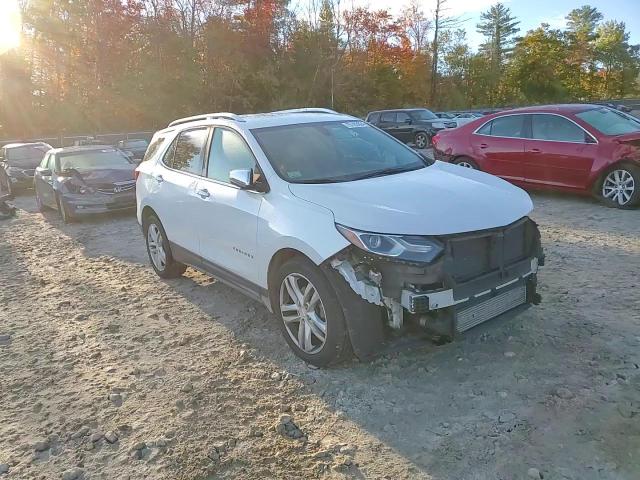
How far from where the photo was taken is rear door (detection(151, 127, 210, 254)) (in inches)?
209

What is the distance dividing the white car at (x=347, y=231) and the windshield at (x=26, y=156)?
1469cm

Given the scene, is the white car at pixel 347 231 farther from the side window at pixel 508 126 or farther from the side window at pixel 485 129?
the side window at pixel 485 129

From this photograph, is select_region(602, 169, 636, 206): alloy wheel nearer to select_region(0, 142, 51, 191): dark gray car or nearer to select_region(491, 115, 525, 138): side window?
select_region(491, 115, 525, 138): side window

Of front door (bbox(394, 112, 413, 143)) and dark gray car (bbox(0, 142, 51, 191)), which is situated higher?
front door (bbox(394, 112, 413, 143))

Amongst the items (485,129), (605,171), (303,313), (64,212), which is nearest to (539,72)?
(485,129)

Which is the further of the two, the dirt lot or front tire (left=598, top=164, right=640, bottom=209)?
front tire (left=598, top=164, right=640, bottom=209)

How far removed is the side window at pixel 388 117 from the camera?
2469cm

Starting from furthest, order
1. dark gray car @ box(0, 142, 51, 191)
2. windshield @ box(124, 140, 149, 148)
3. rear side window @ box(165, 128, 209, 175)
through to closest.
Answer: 1. windshield @ box(124, 140, 149, 148)
2. dark gray car @ box(0, 142, 51, 191)
3. rear side window @ box(165, 128, 209, 175)

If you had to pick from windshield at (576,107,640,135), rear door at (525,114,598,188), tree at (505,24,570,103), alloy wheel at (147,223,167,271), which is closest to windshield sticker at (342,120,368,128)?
alloy wheel at (147,223,167,271)

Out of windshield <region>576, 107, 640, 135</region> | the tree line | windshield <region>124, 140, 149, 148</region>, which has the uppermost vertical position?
the tree line

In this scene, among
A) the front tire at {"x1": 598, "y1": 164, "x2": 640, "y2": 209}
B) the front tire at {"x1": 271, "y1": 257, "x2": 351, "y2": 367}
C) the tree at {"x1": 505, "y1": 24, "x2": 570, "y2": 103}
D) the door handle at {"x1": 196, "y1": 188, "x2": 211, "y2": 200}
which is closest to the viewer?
the front tire at {"x1": 271, "y1": 257, "x2": 351, "y2": 367}

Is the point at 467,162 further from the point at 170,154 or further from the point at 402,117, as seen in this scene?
the point at 402,117

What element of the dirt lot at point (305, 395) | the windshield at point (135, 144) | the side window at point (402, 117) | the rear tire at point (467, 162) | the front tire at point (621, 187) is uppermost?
the side window at point (402, 117)

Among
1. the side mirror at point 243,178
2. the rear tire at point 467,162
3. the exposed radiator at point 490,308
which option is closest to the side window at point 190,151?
the side mirror at point 243,178
